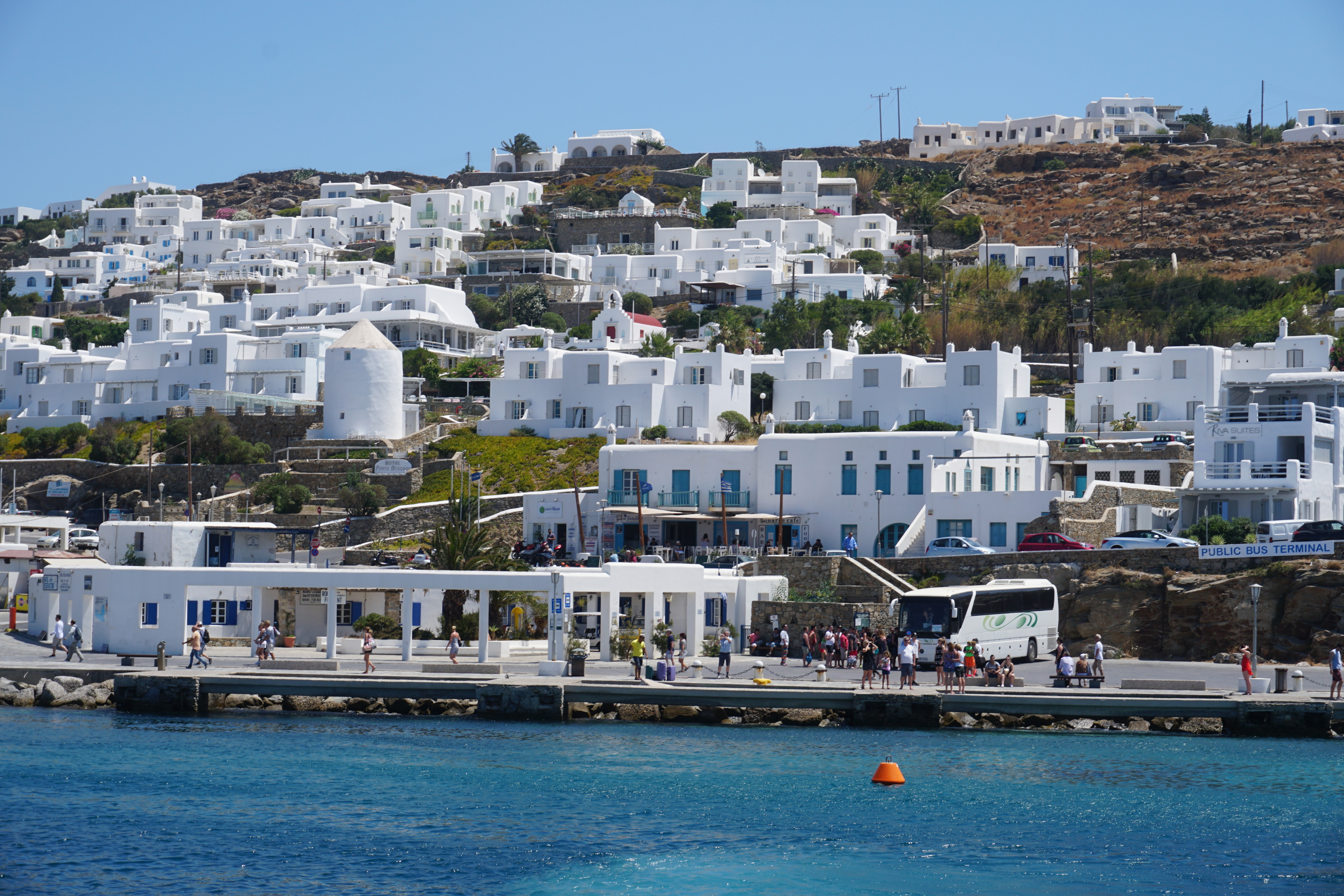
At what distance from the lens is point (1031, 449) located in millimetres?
58906

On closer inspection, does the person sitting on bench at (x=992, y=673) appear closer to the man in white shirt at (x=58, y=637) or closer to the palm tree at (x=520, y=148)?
the man in white shirt at (x=58, y=637)

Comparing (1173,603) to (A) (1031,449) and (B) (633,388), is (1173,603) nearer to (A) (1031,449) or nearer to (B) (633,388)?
(A) (1031,449)

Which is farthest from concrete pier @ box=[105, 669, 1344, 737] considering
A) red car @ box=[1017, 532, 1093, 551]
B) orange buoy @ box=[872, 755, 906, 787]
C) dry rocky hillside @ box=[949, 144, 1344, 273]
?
dry rocky hillside @ box=[949, 144, 1344, 273]

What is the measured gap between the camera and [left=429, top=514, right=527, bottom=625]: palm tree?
45.0m

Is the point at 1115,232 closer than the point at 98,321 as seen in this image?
No

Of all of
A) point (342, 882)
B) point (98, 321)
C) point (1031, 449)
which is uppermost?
point (98, 321)

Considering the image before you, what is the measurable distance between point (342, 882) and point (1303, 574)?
1182 inches

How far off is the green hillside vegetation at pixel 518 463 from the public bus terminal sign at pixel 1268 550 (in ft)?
88.3

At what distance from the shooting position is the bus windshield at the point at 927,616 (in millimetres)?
39781

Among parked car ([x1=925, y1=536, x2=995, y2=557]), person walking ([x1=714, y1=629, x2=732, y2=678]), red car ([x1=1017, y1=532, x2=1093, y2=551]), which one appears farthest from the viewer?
parked car ([x1=925, y1=536, x2=995, y2=557])

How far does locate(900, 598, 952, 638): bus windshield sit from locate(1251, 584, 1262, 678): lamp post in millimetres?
7429

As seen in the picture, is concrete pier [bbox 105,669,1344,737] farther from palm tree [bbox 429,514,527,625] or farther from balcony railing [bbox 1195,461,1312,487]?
balcony railing [bbox 1195,461,1312,487]

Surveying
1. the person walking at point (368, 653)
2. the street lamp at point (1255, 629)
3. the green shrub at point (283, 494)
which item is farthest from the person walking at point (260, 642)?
the street lamp at point (1255, 629)

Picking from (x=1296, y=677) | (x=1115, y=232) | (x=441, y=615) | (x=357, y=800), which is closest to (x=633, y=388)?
(x=441, y=615)
